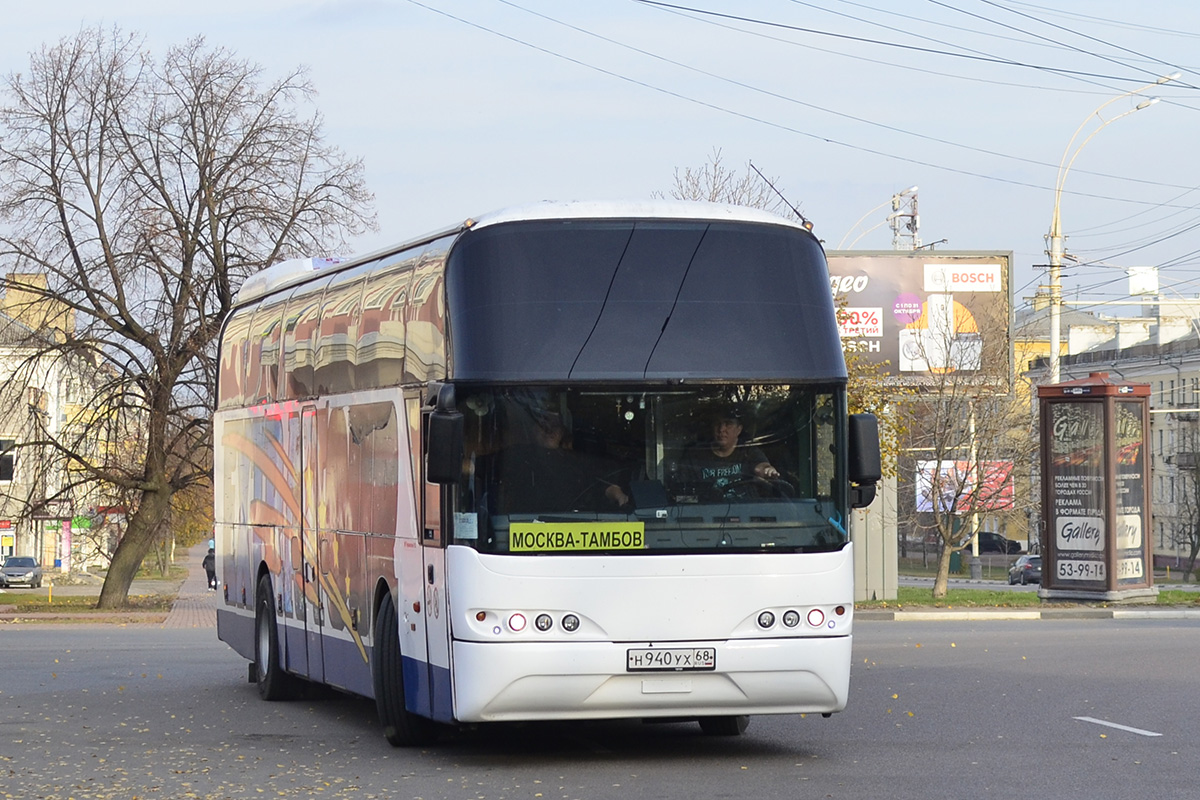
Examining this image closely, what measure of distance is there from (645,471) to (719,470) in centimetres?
44

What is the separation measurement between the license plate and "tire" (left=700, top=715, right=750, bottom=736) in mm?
1946

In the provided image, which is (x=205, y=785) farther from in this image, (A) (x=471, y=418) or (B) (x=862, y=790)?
(B) (x=862, y=790)

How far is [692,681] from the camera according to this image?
10555mm

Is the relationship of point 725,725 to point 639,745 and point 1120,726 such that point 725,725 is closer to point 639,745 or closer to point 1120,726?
point 639,745

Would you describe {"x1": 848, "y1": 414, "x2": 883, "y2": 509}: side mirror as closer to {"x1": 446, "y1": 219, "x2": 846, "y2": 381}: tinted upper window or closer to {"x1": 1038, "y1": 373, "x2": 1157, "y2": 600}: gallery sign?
{"x1": 446, "y1": 219, "x2": 846, "y2": 381}: tinted upper window

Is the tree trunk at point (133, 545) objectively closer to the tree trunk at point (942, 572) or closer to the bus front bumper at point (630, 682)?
the tree trunk at point (942, 572)

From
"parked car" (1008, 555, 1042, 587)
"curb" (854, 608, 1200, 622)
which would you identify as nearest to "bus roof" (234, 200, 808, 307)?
"curb" (854, 608, 1200, 622)

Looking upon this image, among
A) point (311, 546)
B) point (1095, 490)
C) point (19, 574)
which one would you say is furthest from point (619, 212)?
point (19, 574)

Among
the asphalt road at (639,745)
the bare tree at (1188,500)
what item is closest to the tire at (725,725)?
the asphalt road at (639,745)

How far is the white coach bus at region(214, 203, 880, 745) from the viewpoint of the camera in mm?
10461

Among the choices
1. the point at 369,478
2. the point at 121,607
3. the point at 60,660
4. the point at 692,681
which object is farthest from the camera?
the point at 121,607

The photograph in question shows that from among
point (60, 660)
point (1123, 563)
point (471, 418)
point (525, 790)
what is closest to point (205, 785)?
point (525, 790)

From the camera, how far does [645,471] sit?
1066 cm

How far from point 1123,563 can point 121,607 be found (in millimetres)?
19319
